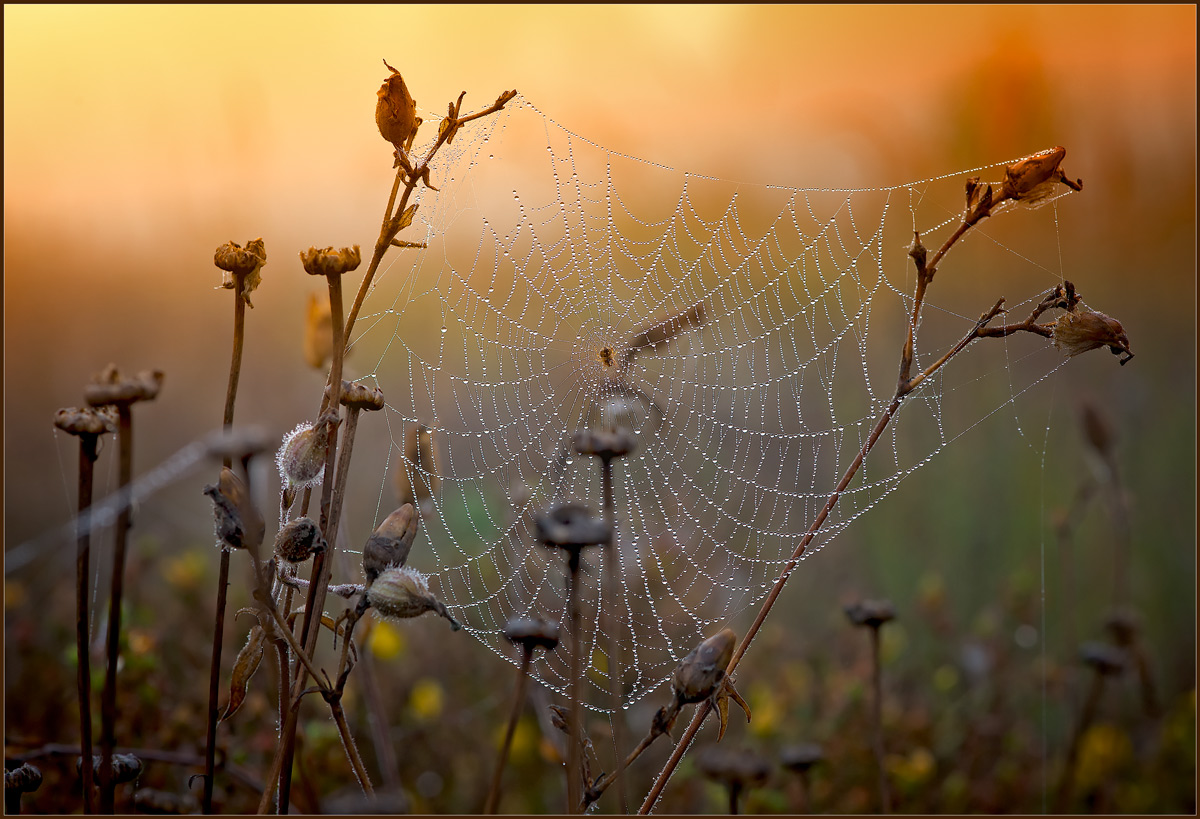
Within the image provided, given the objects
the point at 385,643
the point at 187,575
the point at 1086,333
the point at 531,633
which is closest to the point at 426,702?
the point at 385,643

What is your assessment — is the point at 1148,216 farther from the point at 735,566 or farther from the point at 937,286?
the point at 735,566

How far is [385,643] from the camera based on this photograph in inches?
77.1

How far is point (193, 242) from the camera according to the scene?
3014 mm

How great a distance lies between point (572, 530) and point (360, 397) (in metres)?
0.27

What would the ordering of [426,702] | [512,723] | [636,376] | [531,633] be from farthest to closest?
[636,376]
[426,702]
[531,633]
[512,723]

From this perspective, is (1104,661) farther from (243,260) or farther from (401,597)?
(243,260)

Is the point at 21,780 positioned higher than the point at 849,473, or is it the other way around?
the point at 849,473

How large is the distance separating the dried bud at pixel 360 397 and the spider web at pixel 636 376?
449 mm

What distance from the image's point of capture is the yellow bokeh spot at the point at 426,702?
71.1 inches

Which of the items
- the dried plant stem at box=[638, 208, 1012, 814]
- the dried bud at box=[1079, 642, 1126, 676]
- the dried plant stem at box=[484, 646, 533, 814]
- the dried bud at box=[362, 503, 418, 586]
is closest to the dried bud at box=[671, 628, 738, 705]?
the dried plant stem at box=[638, 208, 1012, 814]

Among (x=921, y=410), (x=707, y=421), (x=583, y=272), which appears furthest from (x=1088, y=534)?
(x=583, y=272)

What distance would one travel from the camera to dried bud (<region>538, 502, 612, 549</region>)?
2.17 feet

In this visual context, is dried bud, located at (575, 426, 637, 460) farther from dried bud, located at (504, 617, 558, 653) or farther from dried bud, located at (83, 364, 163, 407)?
dried bud, located at (83, 364, 163, 407)

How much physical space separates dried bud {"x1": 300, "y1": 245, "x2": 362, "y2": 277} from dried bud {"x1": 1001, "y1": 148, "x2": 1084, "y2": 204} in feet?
2.19
